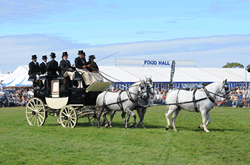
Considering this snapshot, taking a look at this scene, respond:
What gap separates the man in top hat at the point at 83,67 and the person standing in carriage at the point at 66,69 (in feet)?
1.38

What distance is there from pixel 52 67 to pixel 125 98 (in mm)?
3716

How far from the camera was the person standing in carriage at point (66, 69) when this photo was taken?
1381cm

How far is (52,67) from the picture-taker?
14.4 m

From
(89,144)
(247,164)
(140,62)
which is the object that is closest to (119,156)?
(89,144)

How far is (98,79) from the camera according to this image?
1434 centimetres

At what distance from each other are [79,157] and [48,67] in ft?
23.6

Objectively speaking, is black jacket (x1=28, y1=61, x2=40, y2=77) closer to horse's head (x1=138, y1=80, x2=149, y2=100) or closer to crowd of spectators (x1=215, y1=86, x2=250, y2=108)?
horse's head (x1=138, y1=80, x2=149, y2=100)

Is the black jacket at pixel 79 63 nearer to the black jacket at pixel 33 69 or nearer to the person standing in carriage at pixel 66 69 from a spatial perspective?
the person standing in carriage at pixel 66 69

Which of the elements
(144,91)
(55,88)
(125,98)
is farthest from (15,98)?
(144,91)

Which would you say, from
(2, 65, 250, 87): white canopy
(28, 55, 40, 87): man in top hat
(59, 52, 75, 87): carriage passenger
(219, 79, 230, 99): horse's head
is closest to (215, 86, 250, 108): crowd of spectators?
(2, 65, 250, 87): white canopy

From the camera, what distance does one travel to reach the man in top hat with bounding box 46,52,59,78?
1438 cm

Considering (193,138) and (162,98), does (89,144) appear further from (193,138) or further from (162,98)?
(162,98)

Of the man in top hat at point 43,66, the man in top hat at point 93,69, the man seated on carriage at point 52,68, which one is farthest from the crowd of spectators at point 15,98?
the man in top hat at point 93,69

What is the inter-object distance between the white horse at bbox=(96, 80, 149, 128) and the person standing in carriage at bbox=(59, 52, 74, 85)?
1561 millimetres
